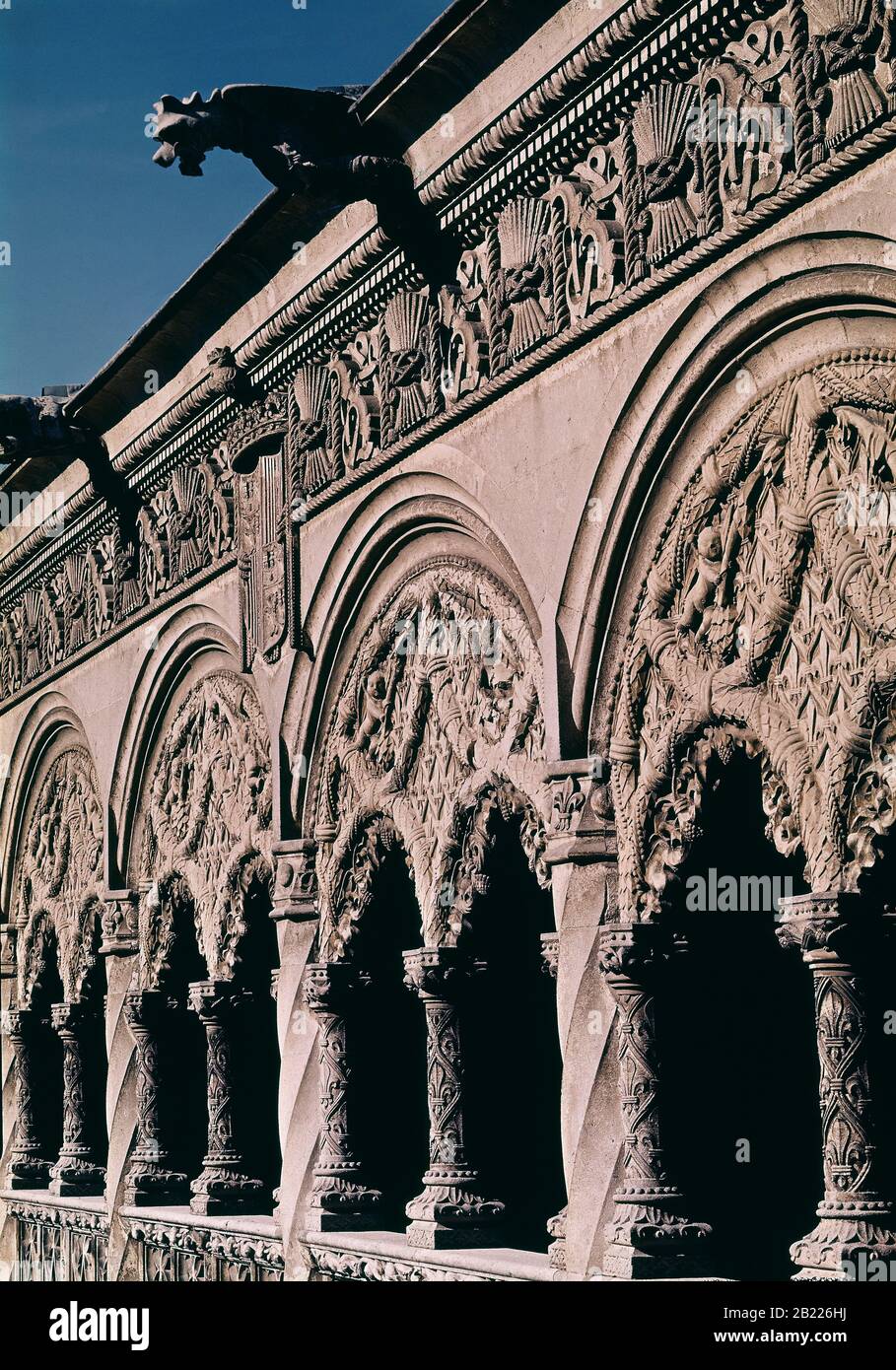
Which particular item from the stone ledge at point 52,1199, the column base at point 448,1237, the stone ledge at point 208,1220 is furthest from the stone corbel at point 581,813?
the stone ledge at point 52,1199

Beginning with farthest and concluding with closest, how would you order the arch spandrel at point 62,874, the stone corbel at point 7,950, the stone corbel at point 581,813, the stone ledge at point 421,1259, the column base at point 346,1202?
the stone corbel at point 7,950
the arch spandrel at point 62,874
the column base at point 346,1202
the stone ledge at point 421,1259
the stone corbel at point 581,813

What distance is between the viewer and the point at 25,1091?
15742 millimetres

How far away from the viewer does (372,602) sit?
9.55 metres

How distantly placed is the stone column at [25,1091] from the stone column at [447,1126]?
7.60 meters

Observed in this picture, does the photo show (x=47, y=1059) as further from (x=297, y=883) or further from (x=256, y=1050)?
(x=297, y=883)

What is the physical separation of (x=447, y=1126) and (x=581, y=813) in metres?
1.91

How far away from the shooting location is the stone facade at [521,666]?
611 cm

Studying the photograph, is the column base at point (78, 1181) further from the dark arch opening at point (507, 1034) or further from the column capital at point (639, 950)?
the column capital at point (639, 950)

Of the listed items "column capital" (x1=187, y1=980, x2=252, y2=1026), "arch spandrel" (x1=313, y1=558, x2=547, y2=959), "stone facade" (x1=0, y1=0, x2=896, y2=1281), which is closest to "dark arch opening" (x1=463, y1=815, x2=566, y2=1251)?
"stone facade" (x1=0, y1=0, x2=896, y2=1281)

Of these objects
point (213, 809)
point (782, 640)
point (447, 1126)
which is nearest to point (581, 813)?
point (782, 640)

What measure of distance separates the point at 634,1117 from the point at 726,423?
230cm

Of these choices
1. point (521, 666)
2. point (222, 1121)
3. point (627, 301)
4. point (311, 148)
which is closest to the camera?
point (627, 301)

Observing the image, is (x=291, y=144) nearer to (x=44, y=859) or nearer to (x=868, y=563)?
(x=868, y=563)
